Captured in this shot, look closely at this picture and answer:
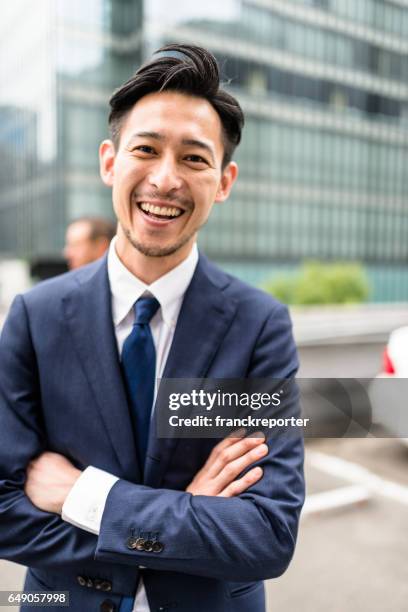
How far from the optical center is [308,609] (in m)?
2.92

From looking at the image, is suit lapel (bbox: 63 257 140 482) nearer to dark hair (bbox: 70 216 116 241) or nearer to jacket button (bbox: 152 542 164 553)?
jacket button (bbox: 152 542 164 553)

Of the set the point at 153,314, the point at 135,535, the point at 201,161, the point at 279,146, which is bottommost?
the point at 135,535

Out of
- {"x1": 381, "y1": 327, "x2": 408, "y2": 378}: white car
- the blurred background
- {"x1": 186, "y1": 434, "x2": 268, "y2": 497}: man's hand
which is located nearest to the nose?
{"x1": 186, "y1": 434, "x2": 268, "y2": 497}: man's hand

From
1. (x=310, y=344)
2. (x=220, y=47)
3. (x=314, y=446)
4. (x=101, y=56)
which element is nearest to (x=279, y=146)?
(x=220, y=47)

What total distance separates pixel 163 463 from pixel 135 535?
177 millimetres

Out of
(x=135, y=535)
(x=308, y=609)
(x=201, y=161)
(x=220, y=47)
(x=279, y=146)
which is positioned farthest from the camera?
(x=279, y=146)

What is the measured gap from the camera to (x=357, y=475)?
4.69 meters

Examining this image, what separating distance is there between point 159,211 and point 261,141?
110 ft

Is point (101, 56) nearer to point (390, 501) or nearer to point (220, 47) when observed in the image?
point (220, 47)

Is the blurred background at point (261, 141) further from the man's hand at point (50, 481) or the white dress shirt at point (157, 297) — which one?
the man's hand at point (50, 481)

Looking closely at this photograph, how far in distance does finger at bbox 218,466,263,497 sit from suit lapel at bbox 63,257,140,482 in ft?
0.75

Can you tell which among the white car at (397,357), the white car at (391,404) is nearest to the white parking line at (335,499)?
the white car at (397,357)

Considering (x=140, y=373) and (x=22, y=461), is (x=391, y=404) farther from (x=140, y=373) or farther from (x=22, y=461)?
(x=22, y=461)

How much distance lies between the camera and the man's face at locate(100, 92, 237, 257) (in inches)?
54.2
